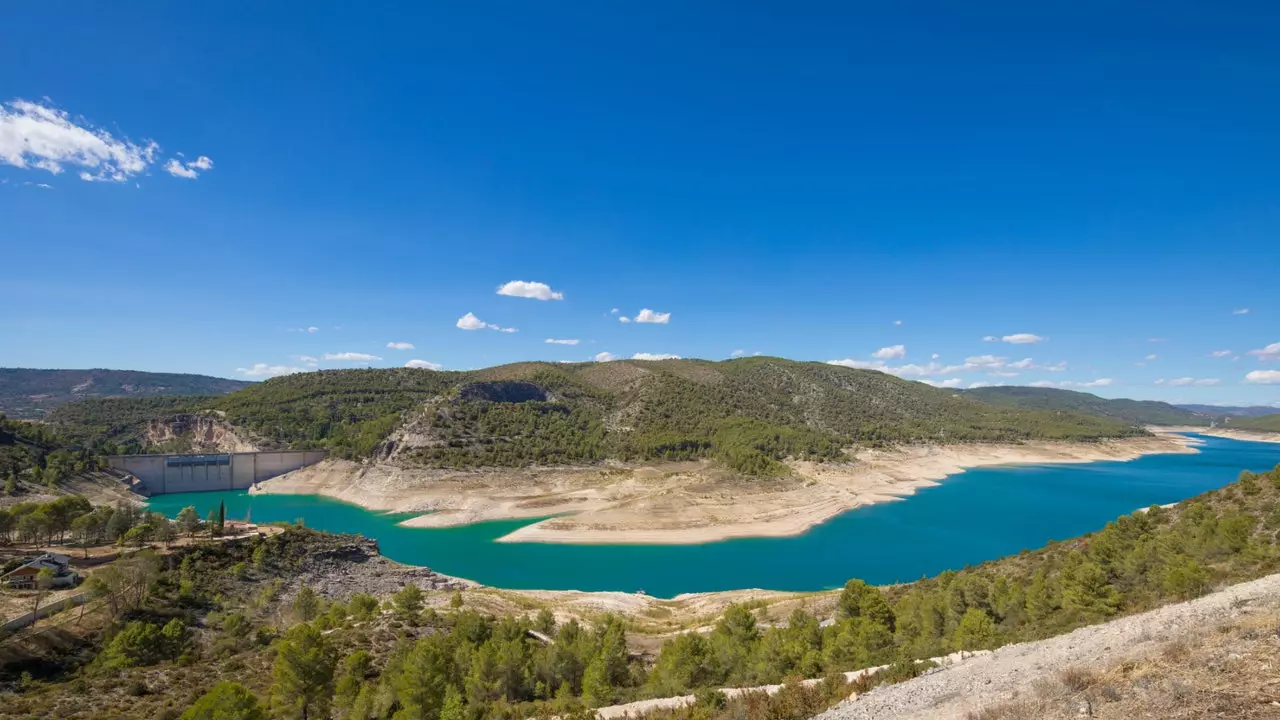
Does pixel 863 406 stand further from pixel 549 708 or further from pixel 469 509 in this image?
pixel 549 708

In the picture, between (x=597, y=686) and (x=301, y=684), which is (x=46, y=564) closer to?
(x=301, y=684)

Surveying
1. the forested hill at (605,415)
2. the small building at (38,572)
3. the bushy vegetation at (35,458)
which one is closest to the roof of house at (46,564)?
the small building at (38,572)

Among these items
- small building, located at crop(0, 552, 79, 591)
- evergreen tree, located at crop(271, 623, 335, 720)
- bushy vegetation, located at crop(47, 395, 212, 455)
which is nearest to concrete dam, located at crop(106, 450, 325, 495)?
bushy vegetation, located at crop(47, 395, 212, 455)

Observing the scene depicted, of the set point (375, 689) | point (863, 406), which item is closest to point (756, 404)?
point (863, 406)

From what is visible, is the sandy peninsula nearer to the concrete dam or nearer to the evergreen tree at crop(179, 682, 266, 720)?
the concrete dam

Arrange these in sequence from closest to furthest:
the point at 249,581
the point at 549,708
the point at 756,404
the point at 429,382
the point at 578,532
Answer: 1. the point at 549,708
2. the point at 249,581
3. the point at 578,532
4. the point at 756,404
5. the point at 429,382

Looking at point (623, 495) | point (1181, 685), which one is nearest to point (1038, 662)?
point (1181, 685)
